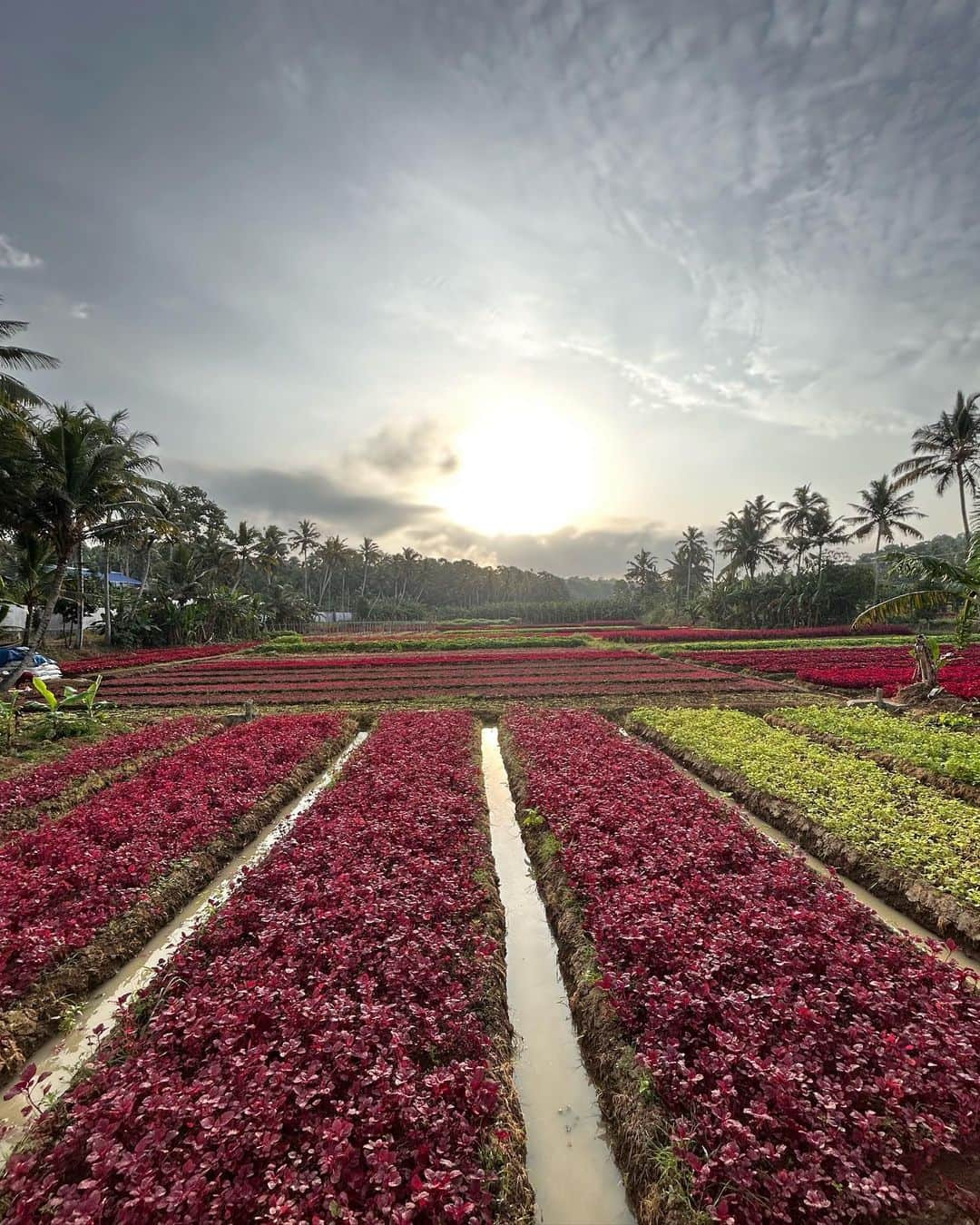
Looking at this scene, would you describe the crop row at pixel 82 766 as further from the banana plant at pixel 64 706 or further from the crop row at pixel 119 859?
the banana plant at pixel 64 706

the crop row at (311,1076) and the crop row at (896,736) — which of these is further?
the crop row at (896,736)

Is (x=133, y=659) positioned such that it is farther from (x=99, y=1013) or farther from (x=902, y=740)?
(x=902, y=740)

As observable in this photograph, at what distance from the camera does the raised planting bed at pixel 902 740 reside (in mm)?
9461

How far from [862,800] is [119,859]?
10430mm

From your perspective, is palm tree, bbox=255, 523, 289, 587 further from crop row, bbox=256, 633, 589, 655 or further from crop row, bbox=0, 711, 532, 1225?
crop row, bbox=0, 711, 532, 1225

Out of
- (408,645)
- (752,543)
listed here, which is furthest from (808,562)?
(408,645)

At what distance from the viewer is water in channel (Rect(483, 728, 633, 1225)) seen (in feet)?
11.8

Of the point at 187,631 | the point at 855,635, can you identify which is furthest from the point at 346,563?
the point at 855,635

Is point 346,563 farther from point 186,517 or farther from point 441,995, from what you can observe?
point 441,995

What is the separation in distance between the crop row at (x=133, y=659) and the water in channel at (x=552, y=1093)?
26577 mm

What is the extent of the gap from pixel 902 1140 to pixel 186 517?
65.2m

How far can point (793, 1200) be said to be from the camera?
3.10 m

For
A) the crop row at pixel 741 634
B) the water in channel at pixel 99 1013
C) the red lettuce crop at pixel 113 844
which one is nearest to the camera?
the water in channel at pixel 99 1013

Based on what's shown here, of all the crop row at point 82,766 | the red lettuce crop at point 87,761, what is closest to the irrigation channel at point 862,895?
the crop row at point 82,766
